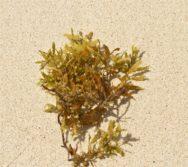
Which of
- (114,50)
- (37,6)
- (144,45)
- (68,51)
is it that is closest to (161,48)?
(144,45)

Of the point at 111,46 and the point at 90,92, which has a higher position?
the point at 111,46

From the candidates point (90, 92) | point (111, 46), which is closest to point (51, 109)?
point (90, 92)

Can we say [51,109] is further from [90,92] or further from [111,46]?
[111,46]

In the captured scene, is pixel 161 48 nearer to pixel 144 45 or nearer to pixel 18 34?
pixel 144 45

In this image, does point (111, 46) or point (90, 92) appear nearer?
point (90, 92)

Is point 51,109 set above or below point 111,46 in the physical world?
below
